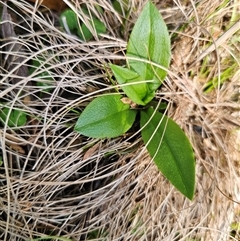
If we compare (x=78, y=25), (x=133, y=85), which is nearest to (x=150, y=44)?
(x=133, y=85)

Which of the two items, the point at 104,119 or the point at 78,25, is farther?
the point at 78,25

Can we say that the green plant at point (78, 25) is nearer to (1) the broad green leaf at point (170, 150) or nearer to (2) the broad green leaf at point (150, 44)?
(2) the broad green leaf at point (150, 44)

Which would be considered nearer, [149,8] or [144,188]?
[149,8]

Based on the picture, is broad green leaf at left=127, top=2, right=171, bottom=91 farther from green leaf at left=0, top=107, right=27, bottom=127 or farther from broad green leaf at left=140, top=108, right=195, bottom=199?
green leaf at left=0, top=107, right=27, bottom=127

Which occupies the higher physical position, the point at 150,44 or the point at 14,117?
the point at 150,44

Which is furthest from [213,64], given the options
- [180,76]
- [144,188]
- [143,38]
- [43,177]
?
[43,177]

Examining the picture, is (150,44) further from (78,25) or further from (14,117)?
(14,117)

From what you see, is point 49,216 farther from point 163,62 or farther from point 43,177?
point 163,62
